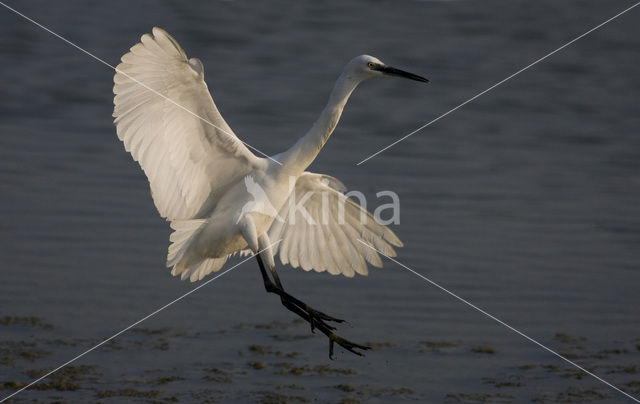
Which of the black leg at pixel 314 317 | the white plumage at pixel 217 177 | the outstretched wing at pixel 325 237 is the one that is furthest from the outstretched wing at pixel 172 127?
the outstretched wing at pixel 325 237

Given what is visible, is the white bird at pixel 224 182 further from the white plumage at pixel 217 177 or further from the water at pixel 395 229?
the water at pixel 395 229

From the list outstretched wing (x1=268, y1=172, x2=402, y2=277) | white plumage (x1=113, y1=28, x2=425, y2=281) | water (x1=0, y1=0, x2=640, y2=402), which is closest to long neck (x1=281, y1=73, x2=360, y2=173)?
white plumage (x1=113, y1=28, x2=425, y2=281)

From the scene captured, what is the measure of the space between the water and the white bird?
65 centimetres

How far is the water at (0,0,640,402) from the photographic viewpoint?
708 cm

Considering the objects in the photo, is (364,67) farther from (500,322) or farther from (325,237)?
(500,322)

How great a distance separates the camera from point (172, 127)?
20.8 feet

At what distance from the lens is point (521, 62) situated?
15570 mm

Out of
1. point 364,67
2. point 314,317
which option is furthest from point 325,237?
point 364,67

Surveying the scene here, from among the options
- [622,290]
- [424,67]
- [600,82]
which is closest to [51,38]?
[424,67]

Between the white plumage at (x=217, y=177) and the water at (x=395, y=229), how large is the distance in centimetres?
70

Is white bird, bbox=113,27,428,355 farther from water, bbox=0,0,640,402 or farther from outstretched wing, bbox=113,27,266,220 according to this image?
water, bbox=0,0,640,402

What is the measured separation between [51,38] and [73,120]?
4460 mm

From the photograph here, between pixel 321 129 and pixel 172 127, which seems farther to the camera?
pixel 321 129

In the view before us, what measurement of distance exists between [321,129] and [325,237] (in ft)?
3.54
